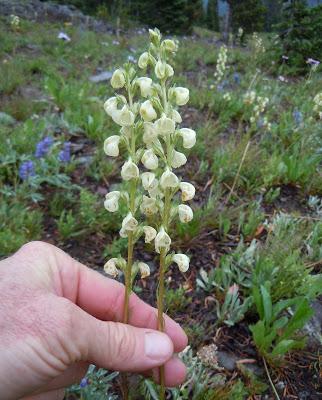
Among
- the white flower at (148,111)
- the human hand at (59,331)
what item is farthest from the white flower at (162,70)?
the human hand at (59,331)

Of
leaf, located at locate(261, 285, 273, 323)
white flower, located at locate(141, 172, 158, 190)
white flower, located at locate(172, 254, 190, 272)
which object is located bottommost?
leaf, located at locate(261, 285, 273, 323)

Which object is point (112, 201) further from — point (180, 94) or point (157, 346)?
point (157, 346)

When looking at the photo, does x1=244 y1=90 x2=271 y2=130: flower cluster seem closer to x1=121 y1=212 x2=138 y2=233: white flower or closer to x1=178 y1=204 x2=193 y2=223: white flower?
x1=178 y1=204 x2=193 y2=223: white flower

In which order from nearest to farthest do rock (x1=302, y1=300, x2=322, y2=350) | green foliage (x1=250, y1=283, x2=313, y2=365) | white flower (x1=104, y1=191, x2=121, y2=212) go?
white flower (x1=104, y1=191, x2=121, y2=212), green foliage (x1=250, y1=283, x2=313, y2=365), rock (x1=302, y1=300, x2=322, y2=350)

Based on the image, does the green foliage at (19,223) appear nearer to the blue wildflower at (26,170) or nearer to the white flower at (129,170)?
the blue wildflower at (26,170)

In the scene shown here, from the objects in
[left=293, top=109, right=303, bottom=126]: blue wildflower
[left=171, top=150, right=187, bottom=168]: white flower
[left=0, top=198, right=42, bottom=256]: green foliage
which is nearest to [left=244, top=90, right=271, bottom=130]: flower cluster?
[left=293, top=109, right=303, bottom=126]: blue wildflower
